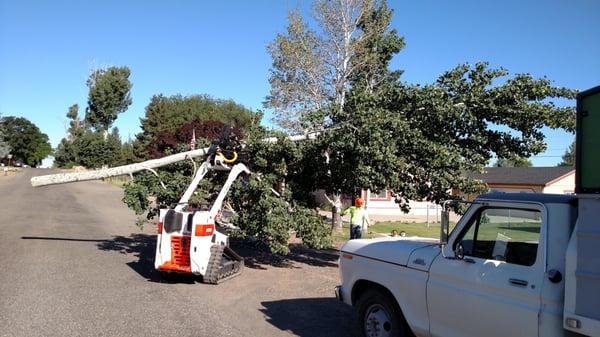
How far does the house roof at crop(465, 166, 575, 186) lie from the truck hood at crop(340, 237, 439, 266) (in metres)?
36.9

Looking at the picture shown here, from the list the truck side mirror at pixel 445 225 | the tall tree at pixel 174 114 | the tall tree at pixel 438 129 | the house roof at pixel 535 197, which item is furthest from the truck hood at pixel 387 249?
the tall tree at pixel 174 114

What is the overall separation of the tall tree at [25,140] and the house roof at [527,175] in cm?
12414

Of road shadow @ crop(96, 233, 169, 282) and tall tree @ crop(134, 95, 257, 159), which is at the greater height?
tall tree @ crop(134, 95, 257, 159)

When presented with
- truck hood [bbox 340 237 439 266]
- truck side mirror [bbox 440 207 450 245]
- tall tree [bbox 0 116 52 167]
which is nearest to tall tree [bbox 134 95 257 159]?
truck hood [bbox 340 237 439 266]

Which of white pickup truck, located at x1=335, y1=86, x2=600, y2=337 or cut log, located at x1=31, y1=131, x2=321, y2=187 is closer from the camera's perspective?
white pickup truck, located at x1=335, y1=86, x2=600, y2=337

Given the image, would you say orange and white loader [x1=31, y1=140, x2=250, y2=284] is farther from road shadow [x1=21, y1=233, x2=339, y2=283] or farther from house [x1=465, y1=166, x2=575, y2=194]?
house [x1=465, y1=166, x2=575, y2=194]

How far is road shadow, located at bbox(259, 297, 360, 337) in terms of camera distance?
22.2 feet

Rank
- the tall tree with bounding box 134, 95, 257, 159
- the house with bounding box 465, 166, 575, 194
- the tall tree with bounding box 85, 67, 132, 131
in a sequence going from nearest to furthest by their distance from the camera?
the house with bounding box 465, 166, 575, 194
the tall tree with bounding box 134, 95, 257, 159
the tall tree with bounding box 85, 67, 132, 131

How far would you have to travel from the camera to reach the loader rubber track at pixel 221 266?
9.42 m

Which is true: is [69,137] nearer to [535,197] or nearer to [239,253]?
[239,253]

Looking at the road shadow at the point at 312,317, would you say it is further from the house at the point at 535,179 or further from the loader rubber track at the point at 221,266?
the house at the point at 535,179

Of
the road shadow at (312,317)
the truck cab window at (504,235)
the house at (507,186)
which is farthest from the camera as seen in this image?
the house at (507,186)

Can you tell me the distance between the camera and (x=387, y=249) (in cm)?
579

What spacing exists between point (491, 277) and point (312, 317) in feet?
11.9
